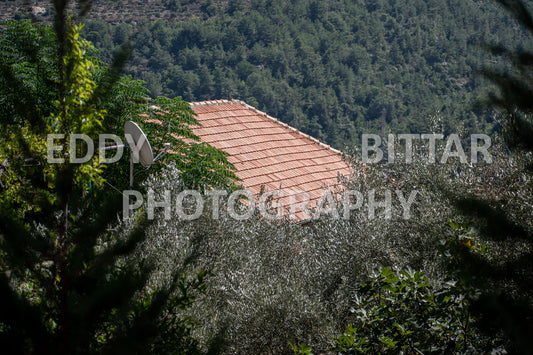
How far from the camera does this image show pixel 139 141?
264 inches

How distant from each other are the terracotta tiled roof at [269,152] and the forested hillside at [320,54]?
989 inches

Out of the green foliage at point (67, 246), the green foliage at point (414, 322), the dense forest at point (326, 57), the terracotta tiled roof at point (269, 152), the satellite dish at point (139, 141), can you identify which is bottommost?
the dense forest at point (326, 57)

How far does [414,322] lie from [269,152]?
10.3 meters

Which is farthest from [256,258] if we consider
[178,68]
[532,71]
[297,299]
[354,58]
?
[354,58]

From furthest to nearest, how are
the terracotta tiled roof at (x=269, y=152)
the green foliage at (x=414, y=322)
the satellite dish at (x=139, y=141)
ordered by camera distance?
the terracotta tiled roof at (x=269, y=152)
the satellite dish at (x=139, y=141)
the green foliage at (x=414, y=322)

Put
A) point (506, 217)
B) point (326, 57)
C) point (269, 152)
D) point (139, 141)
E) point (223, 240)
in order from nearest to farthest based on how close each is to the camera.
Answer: point (506, 217), point (223, 240), point (139, 141), point (269, 152), point (326, 57)

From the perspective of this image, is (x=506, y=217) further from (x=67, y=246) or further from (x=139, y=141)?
(x=139, y=141)

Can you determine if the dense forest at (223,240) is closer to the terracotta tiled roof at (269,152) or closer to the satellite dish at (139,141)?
the satellite dish at (139,141)

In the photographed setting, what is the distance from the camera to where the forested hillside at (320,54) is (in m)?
45.1

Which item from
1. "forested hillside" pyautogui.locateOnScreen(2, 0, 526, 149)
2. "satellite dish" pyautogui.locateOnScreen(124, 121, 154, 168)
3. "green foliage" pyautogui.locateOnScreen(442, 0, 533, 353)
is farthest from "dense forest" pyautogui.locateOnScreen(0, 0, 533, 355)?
"forested hillside" pyautogui.locateOnScreen(2, 0, 526, 149)

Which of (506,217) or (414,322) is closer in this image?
(506,217)

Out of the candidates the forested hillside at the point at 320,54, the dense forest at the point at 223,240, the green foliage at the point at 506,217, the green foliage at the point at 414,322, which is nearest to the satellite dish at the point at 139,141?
the dense forest at the point at 223,240

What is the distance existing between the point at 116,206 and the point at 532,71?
2.33 meters

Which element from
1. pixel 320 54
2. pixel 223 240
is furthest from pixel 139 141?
pixel 320 54
